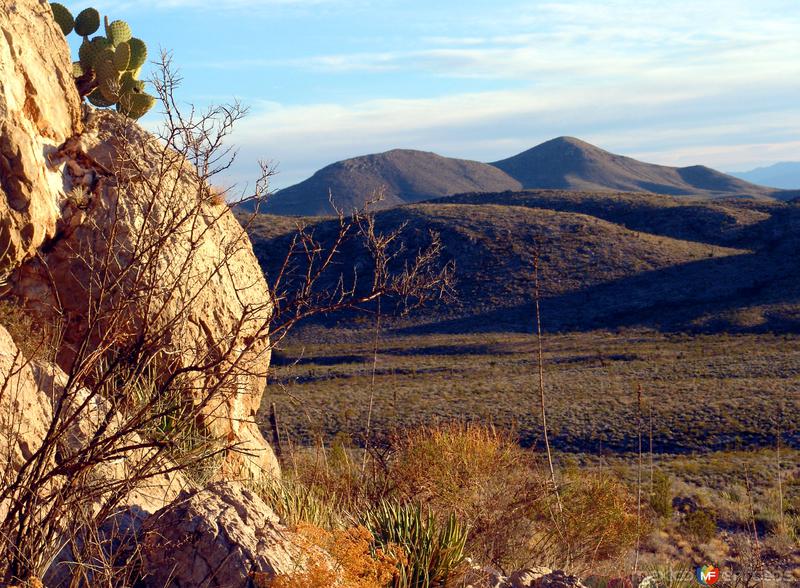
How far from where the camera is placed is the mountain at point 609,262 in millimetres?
60250

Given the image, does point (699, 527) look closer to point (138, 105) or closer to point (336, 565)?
point (138, 105)

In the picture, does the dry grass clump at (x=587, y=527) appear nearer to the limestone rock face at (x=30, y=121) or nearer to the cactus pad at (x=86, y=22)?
the limestone rock face at (x=30, y=121)

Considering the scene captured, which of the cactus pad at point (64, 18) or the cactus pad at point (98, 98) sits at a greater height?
the cactus pad at point (64, 18)

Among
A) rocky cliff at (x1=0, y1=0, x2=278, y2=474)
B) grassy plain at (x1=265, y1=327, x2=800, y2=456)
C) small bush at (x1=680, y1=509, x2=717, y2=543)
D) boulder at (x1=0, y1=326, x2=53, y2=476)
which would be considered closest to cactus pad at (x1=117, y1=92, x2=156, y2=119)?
rocky cliff at (x1=0, y1=0, x2=278, y2=474)

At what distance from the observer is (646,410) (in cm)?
3212

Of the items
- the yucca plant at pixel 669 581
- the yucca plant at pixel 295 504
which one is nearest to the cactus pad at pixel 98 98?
the yucca plant at pixel 295 504

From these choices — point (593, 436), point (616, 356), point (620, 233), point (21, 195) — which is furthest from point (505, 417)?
point (620, 233)

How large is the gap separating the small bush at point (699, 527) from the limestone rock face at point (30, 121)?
13223 millimetres

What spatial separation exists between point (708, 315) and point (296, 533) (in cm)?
5760

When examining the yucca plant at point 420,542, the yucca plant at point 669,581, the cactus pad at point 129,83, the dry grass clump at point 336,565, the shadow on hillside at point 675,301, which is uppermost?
the cactus pad at point 129,83

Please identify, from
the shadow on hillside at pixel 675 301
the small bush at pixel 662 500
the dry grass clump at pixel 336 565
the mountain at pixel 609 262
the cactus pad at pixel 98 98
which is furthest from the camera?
the mountain at pixel 609 262

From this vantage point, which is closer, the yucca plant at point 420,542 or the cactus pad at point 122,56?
the yucca plant at point 420,542

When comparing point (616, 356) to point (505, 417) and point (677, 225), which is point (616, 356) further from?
point (677, 225)

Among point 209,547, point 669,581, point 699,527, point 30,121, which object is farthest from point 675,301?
point 209,547
